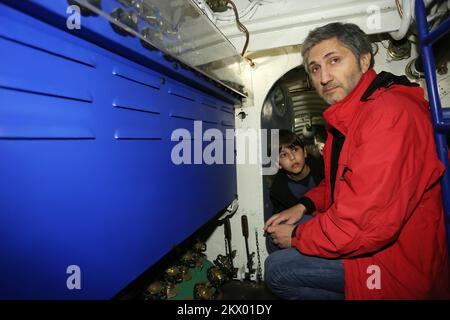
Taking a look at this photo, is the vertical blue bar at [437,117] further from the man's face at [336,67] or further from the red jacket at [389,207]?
the man's face at [336,67]

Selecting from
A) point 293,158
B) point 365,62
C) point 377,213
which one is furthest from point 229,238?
point 365,62

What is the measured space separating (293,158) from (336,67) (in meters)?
1.14

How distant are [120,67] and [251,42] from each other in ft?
4.67

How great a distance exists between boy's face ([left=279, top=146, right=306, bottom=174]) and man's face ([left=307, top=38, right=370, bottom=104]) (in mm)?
983

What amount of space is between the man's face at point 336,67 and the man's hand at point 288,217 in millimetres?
855

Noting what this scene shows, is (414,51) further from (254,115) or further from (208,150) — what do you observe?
(208,150)

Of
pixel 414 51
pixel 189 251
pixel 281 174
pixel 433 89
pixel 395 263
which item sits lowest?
pixel 189 251

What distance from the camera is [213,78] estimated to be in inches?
69.4

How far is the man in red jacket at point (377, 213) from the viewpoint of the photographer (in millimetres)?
1109

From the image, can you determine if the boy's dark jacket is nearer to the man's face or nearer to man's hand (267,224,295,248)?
man's hand (267,224,295,248)

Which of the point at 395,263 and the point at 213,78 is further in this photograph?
the point at 213,78

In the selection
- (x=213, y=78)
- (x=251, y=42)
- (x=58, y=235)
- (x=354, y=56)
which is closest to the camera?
(x=58, y=235)

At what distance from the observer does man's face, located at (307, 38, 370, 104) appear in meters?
1.59

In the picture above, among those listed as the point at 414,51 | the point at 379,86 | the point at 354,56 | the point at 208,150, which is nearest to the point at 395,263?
the point at 379,86
